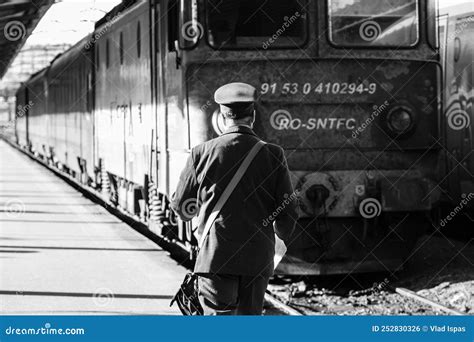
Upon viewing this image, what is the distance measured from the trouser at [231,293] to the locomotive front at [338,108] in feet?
12.7

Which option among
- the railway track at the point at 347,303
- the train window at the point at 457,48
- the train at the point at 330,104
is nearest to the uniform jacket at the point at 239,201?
the railway track at the point at 347,303

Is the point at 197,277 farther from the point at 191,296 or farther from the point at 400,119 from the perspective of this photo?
the point at 400,119

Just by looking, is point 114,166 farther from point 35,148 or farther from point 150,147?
point 35,148

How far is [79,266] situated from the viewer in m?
10.4

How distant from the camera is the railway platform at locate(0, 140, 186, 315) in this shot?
816 cm

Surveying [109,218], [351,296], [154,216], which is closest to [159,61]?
[154,216]

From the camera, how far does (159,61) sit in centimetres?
1003

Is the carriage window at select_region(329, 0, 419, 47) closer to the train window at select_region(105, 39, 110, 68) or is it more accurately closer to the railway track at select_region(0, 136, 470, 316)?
the railway track at select_region(0, 136, 470, 316)

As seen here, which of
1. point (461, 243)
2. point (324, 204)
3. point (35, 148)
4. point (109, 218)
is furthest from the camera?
point (35, 148)

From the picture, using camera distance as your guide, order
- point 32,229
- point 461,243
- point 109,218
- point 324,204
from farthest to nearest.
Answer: point 109,218 < point 32,229 < point 461,243 < point 324,204

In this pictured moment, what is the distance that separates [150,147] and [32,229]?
4.22 metres

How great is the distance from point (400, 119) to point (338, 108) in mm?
617

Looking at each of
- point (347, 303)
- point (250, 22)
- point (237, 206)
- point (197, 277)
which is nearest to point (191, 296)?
point (197, 277)

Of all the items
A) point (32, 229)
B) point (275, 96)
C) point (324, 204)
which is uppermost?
point (275, 96)
